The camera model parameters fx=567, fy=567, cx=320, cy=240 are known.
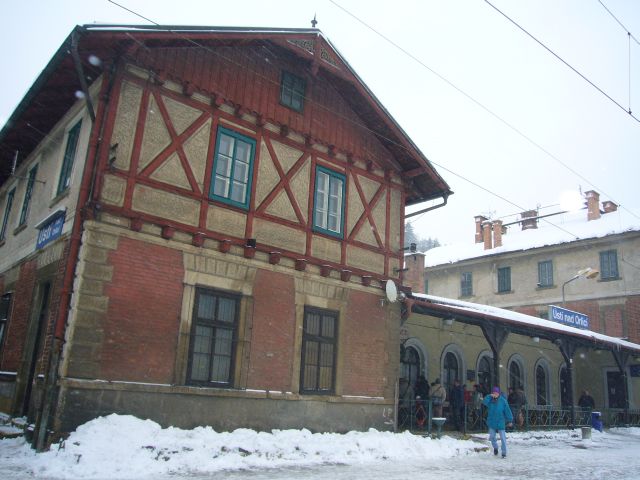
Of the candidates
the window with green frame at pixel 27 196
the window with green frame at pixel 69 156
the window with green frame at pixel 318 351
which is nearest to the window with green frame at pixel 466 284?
the window with green frame at pixel 318 351

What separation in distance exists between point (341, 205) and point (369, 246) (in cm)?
128

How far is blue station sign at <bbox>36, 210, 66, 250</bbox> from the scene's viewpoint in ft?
34.8

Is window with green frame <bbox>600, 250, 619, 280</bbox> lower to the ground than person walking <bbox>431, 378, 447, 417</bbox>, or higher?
higher

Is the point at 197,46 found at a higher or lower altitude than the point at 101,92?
higher

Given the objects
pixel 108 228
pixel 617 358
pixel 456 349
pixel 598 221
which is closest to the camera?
pixel 108 228

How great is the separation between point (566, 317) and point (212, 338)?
1644 cm

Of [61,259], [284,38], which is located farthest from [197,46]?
[61,259]

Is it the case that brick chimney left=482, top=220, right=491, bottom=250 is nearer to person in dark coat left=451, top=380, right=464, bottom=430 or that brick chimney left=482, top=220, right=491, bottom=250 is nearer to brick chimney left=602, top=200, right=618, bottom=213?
brick chimney left=602, top=200, right=618, bottom=213

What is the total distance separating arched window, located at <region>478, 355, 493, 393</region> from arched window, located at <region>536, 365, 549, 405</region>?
336cm

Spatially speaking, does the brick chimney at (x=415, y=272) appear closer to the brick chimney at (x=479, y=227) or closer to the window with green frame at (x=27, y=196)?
the brick chimney at (x=479, y=227)

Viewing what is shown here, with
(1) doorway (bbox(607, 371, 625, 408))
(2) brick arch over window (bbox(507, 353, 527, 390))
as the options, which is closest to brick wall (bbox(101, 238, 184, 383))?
(2) brick arch over window (bbox(507, 353, 527, 390))

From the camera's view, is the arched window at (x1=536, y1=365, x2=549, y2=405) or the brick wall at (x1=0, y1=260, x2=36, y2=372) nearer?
the brick wall at (x1=0, y1=260, x2=36, y2=372)

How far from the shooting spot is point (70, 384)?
8.91 m

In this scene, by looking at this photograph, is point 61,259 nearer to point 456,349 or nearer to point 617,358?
point 456,349
